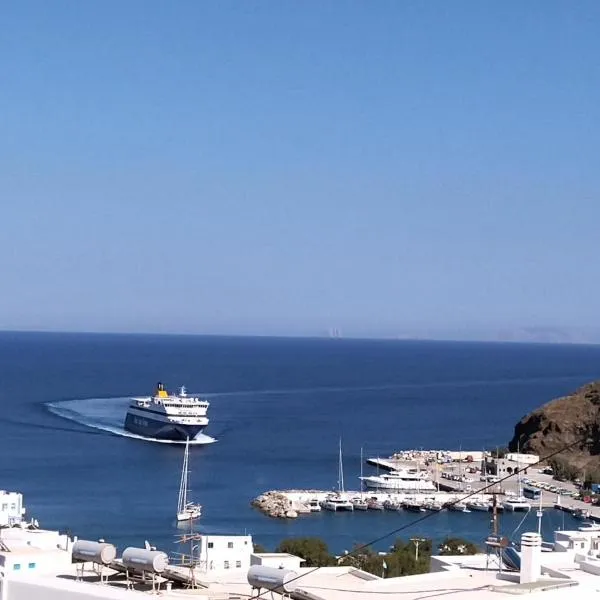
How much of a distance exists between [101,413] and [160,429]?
7135 millimetres

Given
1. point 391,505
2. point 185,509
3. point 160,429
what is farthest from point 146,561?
point 160,429

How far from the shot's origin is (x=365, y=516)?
1018 inches

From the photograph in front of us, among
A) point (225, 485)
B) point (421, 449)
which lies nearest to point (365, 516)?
point (225, 485)

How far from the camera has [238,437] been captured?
128 feet

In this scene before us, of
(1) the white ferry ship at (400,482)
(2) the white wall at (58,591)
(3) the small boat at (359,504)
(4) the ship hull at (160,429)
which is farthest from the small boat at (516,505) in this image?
(2) the white wall at (58,591)

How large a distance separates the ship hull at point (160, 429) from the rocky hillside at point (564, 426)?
10211 mm

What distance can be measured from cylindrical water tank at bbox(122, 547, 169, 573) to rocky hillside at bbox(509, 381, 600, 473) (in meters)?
28.7

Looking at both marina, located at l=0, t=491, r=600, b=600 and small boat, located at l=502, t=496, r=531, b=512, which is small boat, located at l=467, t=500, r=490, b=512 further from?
marina, located at l=0, t=491, r=600, b=600

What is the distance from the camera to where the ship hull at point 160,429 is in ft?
123

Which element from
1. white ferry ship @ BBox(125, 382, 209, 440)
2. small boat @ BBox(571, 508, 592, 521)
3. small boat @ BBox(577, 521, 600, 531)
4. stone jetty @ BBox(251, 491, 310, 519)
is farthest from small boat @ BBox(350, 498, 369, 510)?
white ferry ship @ BBox(125, 382, 209, 440)

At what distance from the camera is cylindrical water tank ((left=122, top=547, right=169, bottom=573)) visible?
591cm

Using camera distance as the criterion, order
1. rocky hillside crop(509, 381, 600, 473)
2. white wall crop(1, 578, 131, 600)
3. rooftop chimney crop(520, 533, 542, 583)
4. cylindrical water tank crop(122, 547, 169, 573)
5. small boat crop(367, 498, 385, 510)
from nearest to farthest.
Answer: white wall crop(1, 578, 131, 600)
cylindrical water tank crop(122, 547, 169, 573)
rooftop chimney crop(520, 533, 542, 583)
small boat crop(367, 498, 385, 510)
rocky hillside crop(509, 381, 600, 473)

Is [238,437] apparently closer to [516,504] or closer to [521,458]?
[521,458]

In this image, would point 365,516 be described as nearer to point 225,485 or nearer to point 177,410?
point 225,485
